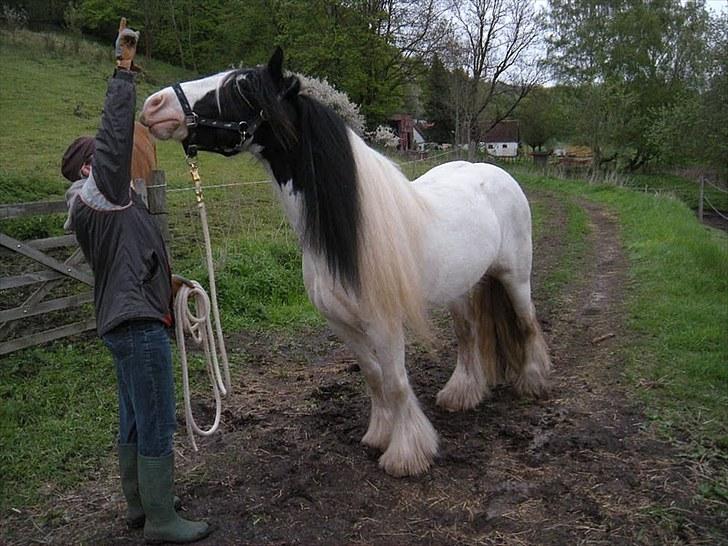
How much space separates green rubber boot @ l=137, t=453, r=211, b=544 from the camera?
2.31m

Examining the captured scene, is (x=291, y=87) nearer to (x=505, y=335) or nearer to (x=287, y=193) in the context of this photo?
(x=287, y=193)

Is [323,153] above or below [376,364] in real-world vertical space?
above

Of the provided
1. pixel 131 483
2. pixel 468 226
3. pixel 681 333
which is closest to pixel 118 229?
pixel 131 483

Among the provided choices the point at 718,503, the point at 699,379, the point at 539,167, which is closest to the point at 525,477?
the point at 718,503

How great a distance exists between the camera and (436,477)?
2969 millimetres

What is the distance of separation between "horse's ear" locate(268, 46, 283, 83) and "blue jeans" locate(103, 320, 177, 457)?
109 cm

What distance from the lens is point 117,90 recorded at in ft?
6.63

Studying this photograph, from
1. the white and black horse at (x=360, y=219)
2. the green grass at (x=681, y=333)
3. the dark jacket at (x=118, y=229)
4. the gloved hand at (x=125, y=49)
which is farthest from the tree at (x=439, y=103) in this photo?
the dark jacket at (x=118, y=229)

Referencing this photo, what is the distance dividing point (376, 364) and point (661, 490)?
145cm

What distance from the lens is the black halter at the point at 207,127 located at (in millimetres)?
2336

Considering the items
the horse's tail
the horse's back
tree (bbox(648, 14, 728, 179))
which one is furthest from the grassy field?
tree (bbox(648, 14, 728, 179))

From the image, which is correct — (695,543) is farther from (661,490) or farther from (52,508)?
(52,508)

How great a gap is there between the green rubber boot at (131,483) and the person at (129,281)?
6 centimetres

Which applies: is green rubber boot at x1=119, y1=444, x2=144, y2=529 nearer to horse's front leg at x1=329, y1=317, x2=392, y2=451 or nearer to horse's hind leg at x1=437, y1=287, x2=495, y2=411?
horse's front leg at x1=329, y1=317, x2=392, y2=451
